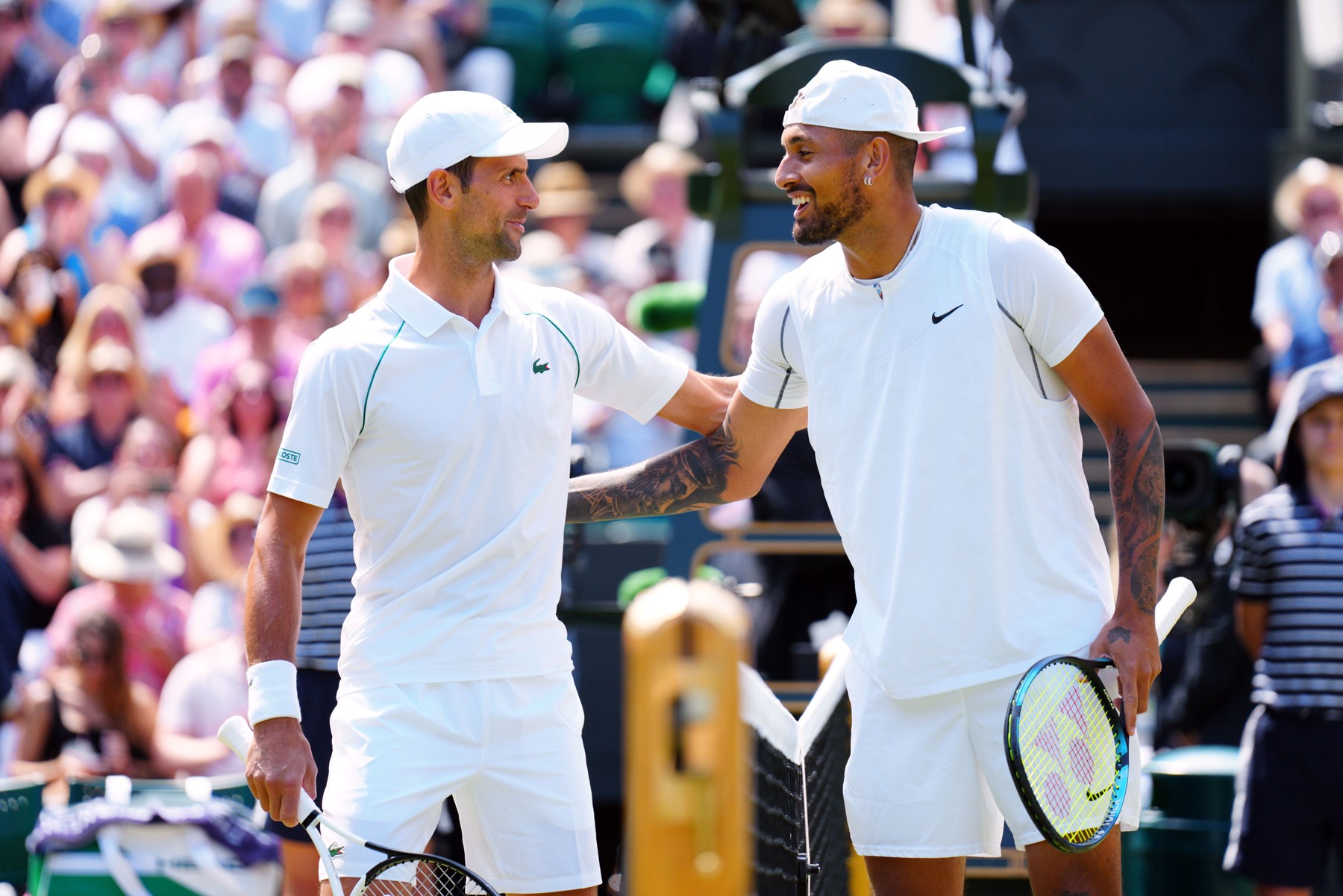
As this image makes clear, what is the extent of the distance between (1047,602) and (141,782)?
3.15 meters

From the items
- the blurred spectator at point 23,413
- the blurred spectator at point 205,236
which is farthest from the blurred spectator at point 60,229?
the blurred spectator at point 23,413

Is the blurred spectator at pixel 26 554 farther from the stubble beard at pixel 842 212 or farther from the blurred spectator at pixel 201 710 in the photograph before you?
the stubble beard at pixel 842 212

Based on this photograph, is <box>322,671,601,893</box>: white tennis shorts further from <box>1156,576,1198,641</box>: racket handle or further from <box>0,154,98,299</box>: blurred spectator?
<box>0,154,98,299</box>: blurred spectator

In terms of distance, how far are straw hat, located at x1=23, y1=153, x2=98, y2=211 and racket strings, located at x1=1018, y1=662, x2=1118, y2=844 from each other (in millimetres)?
→ 7229

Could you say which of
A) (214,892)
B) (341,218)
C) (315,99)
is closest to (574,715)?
(214,892)

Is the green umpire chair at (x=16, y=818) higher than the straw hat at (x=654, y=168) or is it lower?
lower

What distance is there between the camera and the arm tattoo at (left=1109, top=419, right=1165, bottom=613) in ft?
12.3

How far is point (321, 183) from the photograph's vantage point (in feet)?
32.4

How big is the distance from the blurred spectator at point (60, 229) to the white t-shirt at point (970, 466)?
6.34m

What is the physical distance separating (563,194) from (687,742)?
7728 mm

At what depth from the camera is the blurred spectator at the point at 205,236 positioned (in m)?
9.55

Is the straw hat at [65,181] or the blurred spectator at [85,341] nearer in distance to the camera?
the blurred spectator at [85,341]

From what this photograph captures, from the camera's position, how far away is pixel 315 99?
1016 cm

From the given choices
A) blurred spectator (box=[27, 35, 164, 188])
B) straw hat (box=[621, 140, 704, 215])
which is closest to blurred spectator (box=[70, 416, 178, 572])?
blurred spectator (box=[27, 35, 164, 188])
